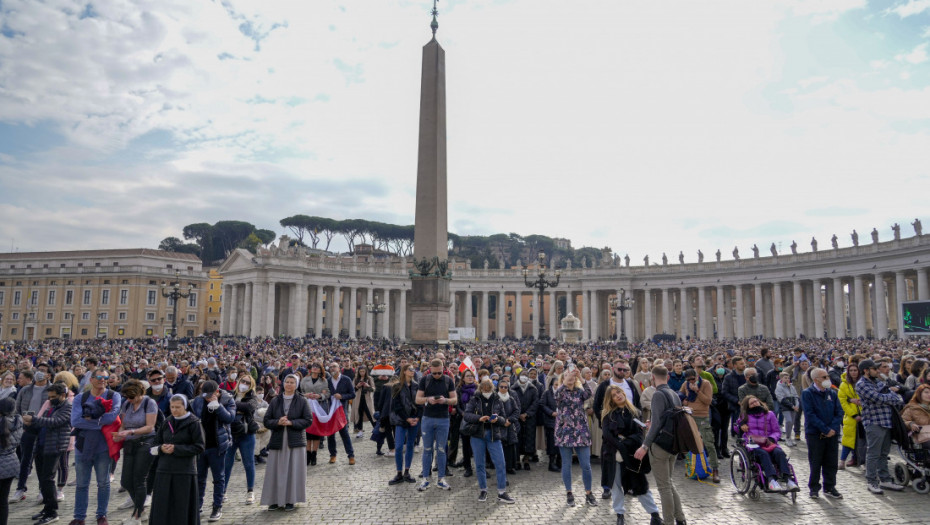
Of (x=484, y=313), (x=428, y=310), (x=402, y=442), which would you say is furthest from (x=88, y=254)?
(x=402, y=442)

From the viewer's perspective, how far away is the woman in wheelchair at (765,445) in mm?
7500

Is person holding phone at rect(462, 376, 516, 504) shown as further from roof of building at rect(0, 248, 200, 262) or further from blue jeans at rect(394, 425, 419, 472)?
roof of building at rect(0, 248, 200, 262)

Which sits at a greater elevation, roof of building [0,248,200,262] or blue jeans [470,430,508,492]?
roof of building [0,248,200,262]

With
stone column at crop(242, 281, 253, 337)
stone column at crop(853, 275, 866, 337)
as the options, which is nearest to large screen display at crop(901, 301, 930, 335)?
stone column at crop(853, 275, 866, 337)

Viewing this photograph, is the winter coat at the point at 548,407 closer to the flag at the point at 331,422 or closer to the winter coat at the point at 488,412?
the winter coat at the point at 488,412

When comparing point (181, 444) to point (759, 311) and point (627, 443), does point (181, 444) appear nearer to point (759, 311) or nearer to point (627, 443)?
point (627, 443)

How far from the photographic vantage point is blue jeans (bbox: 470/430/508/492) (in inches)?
295

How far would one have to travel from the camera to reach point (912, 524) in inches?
259

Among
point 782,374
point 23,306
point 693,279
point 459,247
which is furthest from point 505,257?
point 782,374

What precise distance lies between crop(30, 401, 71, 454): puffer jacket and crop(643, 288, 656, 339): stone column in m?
58.4

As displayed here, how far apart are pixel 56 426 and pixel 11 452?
0.89 m

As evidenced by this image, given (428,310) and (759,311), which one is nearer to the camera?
(428,310)

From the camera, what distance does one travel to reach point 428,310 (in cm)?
2280

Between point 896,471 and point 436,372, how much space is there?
672 cm
